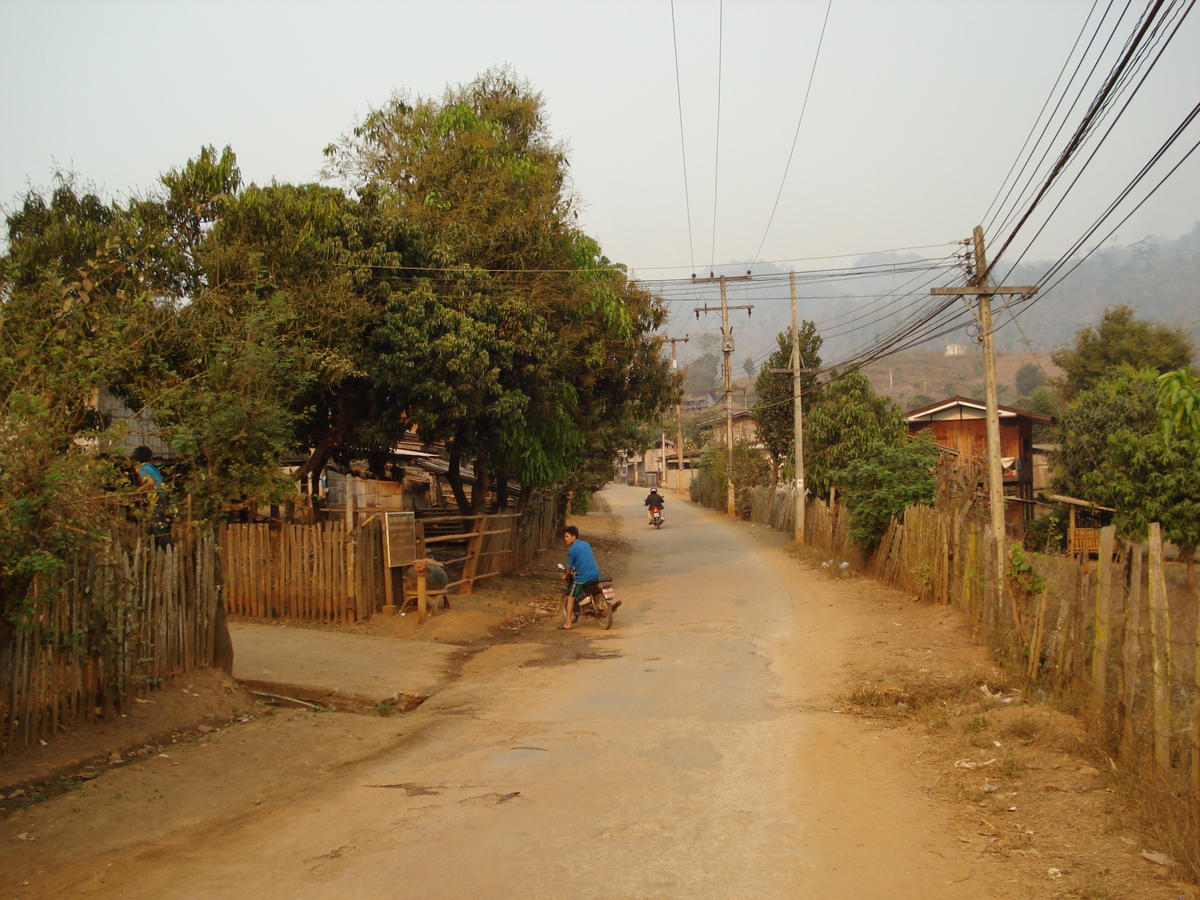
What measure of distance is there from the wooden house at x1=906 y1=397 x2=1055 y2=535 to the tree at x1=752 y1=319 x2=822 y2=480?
14.7ft

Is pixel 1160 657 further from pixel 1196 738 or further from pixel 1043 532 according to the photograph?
pixel 1043 532

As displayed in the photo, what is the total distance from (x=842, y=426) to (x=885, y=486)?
12576 millimetres

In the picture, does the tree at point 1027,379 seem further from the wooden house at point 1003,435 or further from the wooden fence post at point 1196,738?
the wooden fence post at point 1196,738

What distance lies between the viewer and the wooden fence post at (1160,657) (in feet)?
18.9

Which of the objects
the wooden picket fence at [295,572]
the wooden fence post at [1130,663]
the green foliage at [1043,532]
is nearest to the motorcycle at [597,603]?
the wooden picket fence at [295,572]

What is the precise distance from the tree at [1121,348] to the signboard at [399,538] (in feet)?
119

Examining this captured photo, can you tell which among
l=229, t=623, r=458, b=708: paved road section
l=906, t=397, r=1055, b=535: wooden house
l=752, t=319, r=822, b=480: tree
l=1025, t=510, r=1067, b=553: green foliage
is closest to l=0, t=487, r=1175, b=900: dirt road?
l=229, t=623, r=458, b=708: paved road section

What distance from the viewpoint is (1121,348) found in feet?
139

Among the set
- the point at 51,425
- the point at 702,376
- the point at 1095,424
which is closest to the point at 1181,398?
the point at 51,425

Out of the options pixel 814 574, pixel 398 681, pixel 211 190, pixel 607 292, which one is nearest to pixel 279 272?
pixel 211 190

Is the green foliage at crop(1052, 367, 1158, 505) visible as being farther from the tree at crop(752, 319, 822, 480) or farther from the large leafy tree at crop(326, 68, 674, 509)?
the large leafy tree at crop(326, 68, 674, 509)

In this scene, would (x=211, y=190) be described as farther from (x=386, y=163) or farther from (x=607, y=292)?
(x=607, y=292)

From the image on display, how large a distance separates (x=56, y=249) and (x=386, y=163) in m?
7.89

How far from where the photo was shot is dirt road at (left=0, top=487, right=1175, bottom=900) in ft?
15.8
